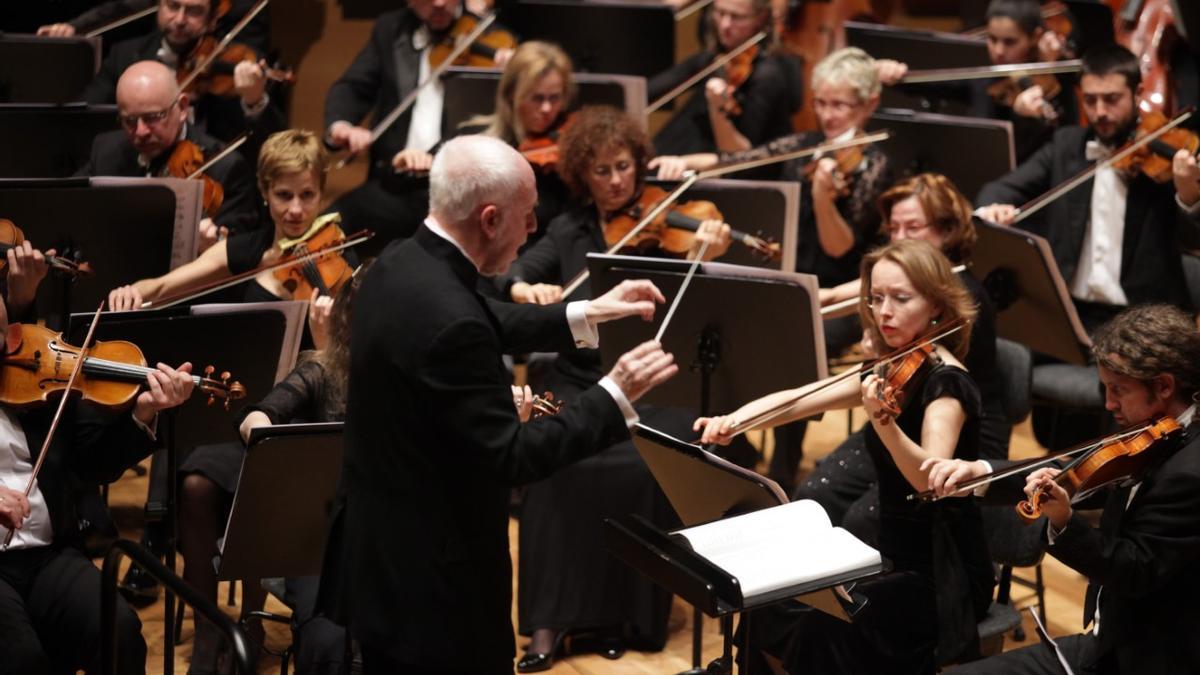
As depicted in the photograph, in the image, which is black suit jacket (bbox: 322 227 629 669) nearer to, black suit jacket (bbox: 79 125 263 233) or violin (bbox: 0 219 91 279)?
violin (bbox: 0 219 91 279)

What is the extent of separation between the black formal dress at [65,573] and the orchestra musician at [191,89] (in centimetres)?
173

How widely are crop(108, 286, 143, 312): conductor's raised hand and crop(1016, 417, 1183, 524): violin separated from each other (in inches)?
81.3

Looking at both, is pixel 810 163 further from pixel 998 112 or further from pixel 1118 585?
pixel 1118 585

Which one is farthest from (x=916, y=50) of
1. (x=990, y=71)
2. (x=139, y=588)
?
(x=139, y=588)

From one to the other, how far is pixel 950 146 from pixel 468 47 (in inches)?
65.2

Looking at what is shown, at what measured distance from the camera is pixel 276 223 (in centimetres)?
360

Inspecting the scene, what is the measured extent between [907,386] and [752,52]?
2.30 m

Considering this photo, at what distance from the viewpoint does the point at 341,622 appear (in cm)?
226

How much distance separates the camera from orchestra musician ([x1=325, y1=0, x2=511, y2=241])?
4605mm

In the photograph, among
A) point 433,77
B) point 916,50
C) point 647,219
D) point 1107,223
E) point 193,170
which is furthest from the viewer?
point 916,50

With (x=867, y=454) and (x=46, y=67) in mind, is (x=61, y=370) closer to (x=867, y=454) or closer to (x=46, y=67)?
(x=867, y=454)

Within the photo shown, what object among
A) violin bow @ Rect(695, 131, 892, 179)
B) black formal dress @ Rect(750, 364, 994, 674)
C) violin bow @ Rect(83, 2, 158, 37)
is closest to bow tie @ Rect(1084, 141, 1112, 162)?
violin bow @ Rect(695, 131, 892, 179)

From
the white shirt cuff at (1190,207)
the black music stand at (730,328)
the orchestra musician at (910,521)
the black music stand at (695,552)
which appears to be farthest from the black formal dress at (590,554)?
the white shirt cuff at (1190,207)

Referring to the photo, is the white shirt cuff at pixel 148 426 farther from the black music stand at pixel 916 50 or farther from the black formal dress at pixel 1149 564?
the black music stand at pixel 916 50
